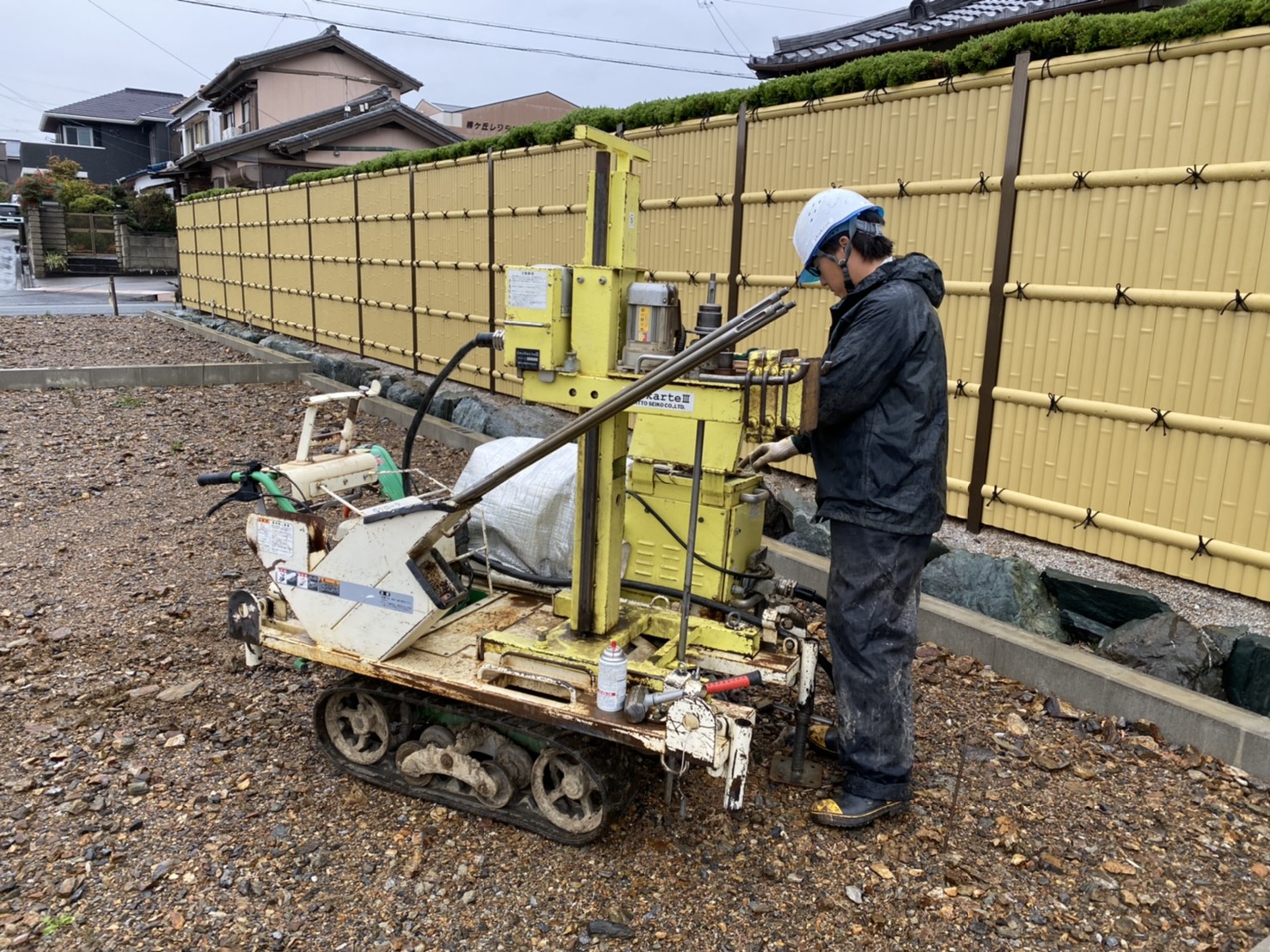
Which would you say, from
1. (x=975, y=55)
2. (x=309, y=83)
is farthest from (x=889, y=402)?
(x=309, y=83)

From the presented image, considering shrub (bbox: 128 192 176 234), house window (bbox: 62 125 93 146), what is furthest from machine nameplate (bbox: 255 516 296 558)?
house window (bbox: 62 125 93 146)

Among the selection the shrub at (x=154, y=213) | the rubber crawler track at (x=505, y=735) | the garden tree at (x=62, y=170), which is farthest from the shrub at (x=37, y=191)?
the rubber crawler track at (x=505, y=735)

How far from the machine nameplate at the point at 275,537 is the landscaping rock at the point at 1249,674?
4.11 meters

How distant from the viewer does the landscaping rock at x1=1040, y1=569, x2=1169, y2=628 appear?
4.56 metres

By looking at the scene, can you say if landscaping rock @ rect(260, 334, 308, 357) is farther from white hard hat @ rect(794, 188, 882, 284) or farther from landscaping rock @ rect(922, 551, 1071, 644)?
white hard hat @ rect(794, 188, 882, 284)

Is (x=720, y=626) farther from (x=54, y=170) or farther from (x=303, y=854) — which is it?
(x=54, y=170)

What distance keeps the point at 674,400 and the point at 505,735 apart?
141 centimetres

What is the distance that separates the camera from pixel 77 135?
58.2 meters

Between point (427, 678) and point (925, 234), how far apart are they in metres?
4.40

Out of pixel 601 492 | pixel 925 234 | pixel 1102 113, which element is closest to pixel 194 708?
pixel 601 492

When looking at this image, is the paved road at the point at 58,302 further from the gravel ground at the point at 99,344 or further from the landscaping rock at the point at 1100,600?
the landscaping rock at the point at 1100,600

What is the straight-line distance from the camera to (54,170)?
139 feet

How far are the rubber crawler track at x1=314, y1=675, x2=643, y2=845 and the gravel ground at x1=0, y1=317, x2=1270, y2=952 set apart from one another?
0.06 metres

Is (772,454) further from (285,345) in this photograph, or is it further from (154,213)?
(154,213)
